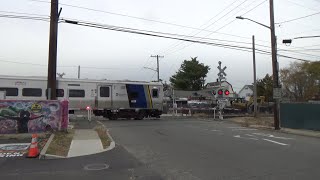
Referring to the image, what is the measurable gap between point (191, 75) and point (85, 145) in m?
104

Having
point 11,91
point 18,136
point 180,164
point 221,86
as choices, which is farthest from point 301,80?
point 180,164

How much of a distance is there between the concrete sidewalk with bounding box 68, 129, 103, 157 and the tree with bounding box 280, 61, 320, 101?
71.4 meters

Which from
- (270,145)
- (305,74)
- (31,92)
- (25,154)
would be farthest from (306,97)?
(25,154)

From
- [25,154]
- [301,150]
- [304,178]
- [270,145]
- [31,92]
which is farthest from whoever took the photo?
[31,92]

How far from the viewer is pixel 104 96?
36250mm

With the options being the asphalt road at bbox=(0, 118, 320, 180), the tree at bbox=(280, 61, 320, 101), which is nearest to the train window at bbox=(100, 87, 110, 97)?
the asphalt road at bbox=(0, 118, 320, 180)

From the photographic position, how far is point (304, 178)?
9.74 meters

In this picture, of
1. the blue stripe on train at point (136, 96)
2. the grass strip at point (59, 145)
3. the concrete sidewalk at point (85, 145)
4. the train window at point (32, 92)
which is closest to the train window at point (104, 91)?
the blue stripe on train at point (136, 96)

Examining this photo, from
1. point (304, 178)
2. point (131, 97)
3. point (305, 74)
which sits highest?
point (305, 74)

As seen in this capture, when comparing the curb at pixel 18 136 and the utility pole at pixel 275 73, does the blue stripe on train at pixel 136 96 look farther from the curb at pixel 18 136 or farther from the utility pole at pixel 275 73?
the curb at pixel 18 136

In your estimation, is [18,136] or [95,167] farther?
[18,136]

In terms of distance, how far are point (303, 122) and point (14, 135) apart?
18.2m

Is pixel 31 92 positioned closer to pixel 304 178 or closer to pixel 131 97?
pixel 131 97

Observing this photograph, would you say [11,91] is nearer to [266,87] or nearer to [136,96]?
[136,96]
